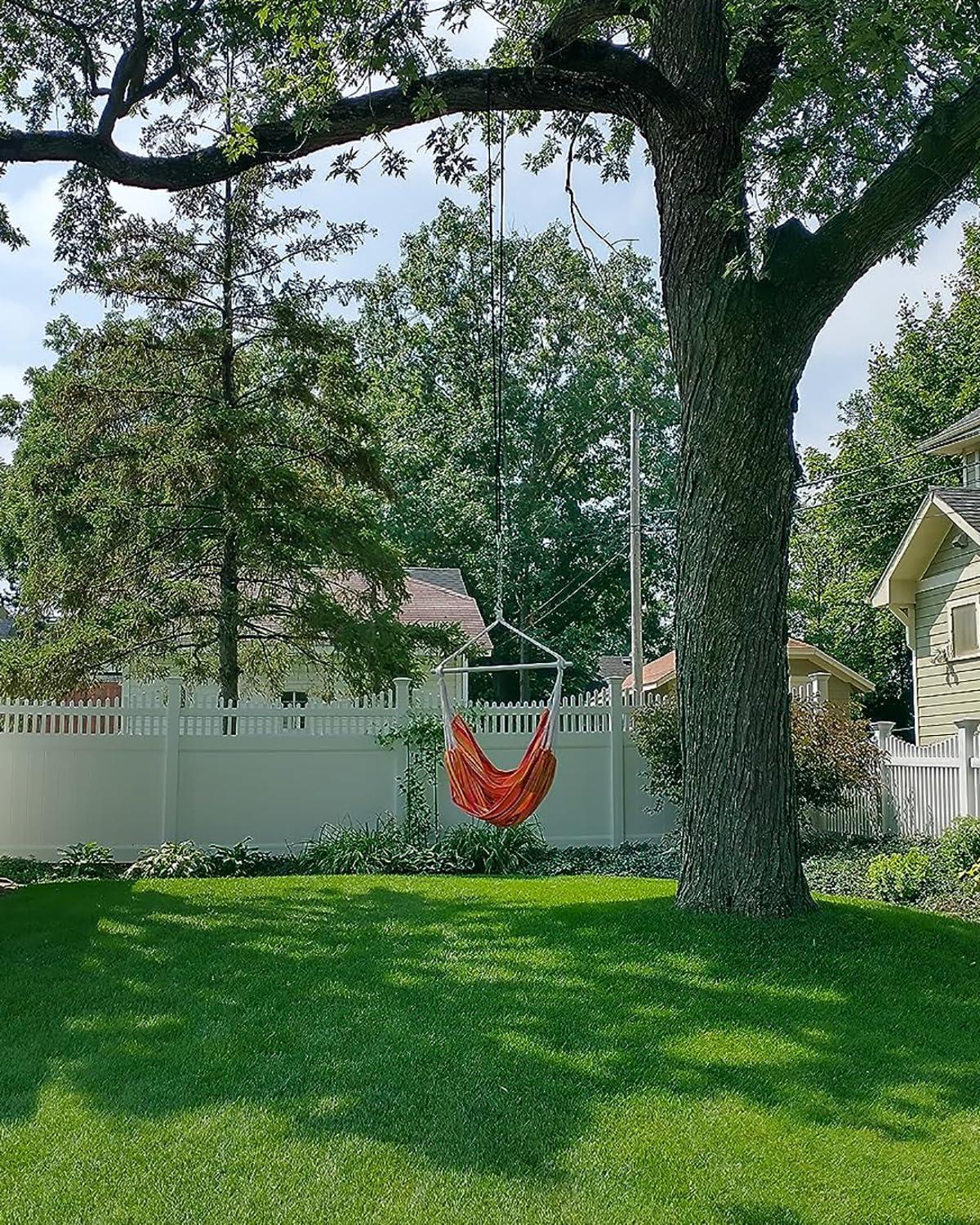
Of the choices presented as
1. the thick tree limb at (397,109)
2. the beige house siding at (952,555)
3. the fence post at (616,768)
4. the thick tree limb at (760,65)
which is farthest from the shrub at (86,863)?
the beige house siding at (952,555)

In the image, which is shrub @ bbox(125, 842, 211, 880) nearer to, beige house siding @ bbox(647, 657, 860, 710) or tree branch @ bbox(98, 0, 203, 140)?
tree branch @ bbox(98, 0, 203, 140)

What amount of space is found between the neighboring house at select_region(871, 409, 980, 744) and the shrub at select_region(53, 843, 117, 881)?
10.7 metres

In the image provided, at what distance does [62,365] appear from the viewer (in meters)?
13.6

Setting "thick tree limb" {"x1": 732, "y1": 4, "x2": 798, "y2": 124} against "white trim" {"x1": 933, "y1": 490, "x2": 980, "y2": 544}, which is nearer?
"thick tree limb" {"x1": 732, "y1": 4, "x2": 798, "y2": 124}

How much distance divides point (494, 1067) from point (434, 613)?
1457 cm

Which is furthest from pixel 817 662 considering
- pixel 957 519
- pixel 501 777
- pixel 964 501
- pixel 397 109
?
pixel 397 109

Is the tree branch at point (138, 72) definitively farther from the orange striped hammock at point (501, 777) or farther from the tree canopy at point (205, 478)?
the orange striped hammock at point (501, 777)

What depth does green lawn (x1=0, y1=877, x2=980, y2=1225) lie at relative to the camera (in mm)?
3129

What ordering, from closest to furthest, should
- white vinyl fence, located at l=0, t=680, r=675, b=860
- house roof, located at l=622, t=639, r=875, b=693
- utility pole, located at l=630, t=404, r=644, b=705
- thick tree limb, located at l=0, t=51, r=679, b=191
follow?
thick tree limb, located at l=0, t=51, r=679, b=191, white vinyl fence, located at l=0, t=680, r=675, b=860, utility pole, located at l=630, t=404, r=644, b=705, house roof, located at l=622, t=639, r=875, b=693

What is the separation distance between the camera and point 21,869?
9.54m

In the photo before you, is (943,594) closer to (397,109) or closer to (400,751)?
(400,751)

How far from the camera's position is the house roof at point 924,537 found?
13666 millimetres

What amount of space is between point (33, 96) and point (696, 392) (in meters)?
6.05

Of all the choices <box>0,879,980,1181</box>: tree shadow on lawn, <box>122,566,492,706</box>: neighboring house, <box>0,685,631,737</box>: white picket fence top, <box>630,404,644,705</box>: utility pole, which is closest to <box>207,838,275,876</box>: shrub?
<box>0,685,631,737</box>: white picket fence top
